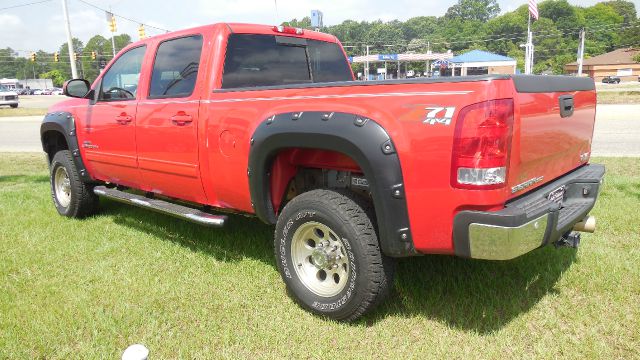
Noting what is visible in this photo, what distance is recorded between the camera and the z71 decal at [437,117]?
7.59ft

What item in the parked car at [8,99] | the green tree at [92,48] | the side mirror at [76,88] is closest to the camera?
the side mirror at [76,88]

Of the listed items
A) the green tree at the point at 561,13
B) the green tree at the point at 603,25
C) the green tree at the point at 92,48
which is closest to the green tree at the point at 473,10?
the green tree at the point at 561,13

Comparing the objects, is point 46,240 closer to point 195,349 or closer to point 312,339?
point 195,349

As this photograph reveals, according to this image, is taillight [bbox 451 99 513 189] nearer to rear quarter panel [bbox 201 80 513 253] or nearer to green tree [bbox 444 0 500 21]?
rear quarter panel [bbox 201 80 513 253]

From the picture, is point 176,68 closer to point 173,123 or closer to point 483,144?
point 173,123

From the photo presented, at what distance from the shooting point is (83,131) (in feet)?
16.3

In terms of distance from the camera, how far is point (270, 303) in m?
3.32

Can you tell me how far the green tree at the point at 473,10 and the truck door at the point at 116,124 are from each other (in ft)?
520

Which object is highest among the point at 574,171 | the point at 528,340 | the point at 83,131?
the point at 83,131

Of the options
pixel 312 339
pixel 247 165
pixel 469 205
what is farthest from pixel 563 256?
pixel 247 165

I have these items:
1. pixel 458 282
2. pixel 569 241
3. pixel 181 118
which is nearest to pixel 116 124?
pixel 181 118

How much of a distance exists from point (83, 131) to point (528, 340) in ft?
14.6

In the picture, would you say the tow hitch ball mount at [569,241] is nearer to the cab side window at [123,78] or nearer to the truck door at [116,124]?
the truck door at [116,124]

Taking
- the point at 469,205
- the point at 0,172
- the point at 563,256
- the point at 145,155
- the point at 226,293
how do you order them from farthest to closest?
the point at 0,172
the point at 145,155
the point at 563,256
the point at 226,293
the point at 469,205
